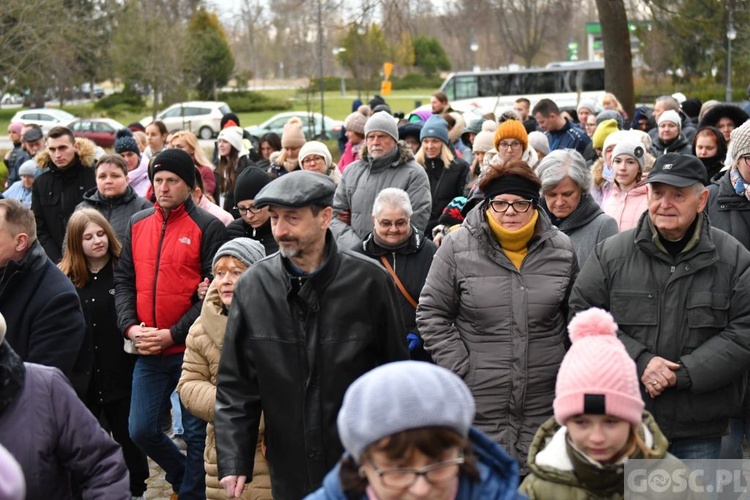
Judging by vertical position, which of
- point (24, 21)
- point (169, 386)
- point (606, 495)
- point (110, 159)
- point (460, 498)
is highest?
point (24, 21)

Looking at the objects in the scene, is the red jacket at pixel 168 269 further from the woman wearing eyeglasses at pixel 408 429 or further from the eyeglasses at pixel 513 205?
the woman wearing eyeglasses at pixel 408 429

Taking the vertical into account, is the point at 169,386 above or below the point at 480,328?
below

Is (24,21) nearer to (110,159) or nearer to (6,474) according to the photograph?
(110,159)

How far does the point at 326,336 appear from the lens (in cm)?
443

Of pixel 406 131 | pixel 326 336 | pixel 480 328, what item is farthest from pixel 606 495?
pixel 406 131

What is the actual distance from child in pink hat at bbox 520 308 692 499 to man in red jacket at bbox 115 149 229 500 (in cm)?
350

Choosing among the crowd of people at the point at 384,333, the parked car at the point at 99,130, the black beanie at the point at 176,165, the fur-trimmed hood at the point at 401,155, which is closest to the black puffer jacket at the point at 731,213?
the crowd of people at the point at 384,333

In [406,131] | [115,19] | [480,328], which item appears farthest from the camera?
[115,19]

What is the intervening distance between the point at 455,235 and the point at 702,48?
3632cm

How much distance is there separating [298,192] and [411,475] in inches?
79.0

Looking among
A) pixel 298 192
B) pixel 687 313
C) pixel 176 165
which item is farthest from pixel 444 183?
pixel 298 192

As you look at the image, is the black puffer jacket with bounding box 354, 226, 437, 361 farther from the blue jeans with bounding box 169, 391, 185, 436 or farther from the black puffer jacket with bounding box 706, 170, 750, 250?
the blue jeans with bounding box 169, 391, 185, 436

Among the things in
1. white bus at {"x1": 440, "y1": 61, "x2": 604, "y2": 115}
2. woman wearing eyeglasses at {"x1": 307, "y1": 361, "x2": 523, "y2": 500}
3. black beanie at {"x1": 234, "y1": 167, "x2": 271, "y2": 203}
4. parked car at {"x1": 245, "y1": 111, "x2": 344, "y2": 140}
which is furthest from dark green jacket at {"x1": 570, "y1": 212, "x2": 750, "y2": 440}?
white bus at {"x1": 440, "y1": 61, "x2": 604, "y2": 115}

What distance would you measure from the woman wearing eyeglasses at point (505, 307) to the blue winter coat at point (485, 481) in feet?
7.59
